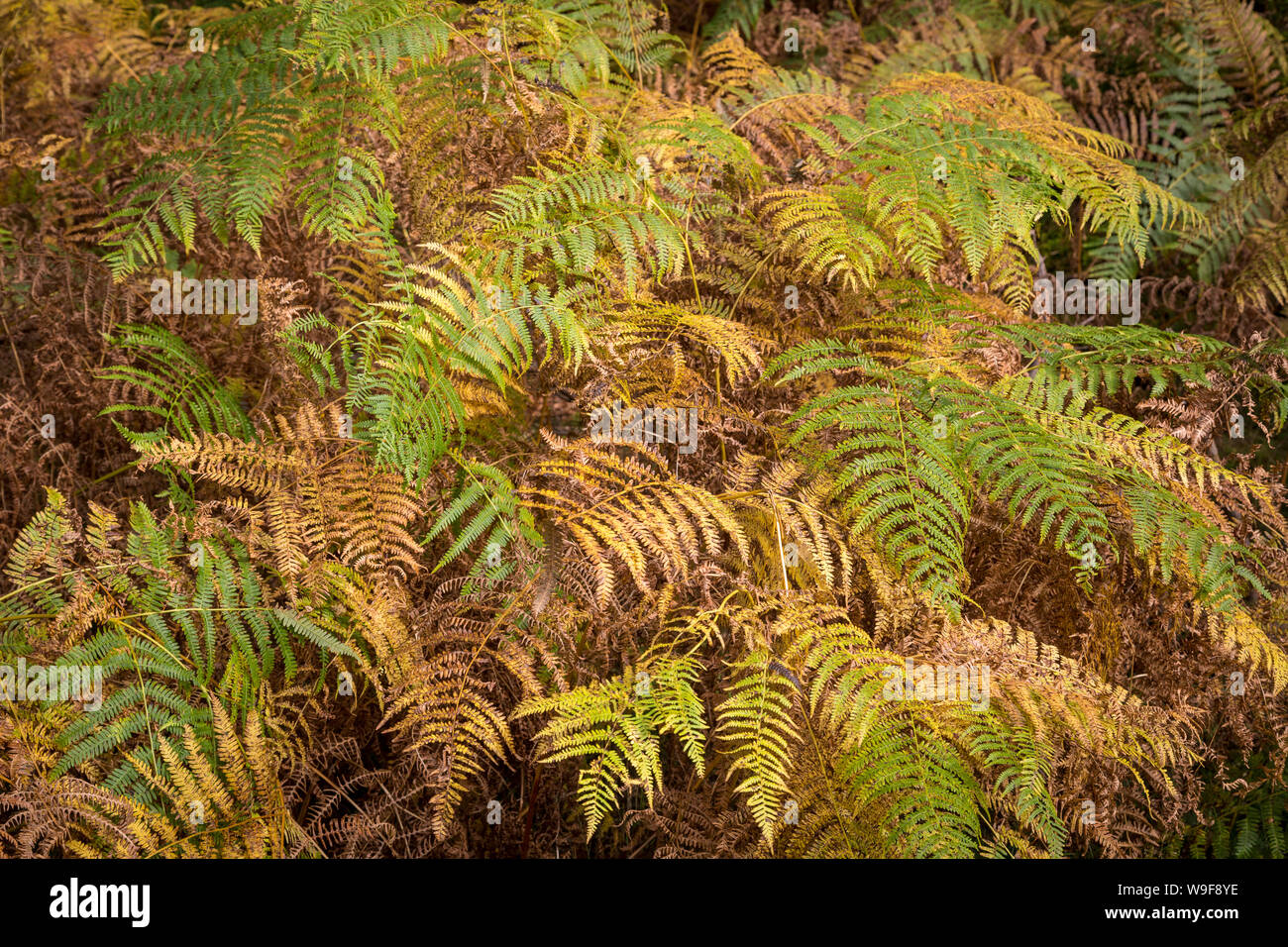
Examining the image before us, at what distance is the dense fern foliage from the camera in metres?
2.25

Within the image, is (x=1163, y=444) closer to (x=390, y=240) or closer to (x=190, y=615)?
(x=390, y=240)

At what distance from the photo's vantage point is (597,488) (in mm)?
2367

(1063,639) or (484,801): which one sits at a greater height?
(1063,639)

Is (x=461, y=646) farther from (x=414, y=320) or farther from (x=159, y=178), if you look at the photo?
(x=159, y=178)

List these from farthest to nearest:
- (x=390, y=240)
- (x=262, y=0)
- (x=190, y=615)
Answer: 1. (x=262, y=0)
2. (x=390, y=240)
3. (x=190, y=615)

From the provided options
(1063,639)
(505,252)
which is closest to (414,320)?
(505,252)

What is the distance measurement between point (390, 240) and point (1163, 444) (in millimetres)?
2113

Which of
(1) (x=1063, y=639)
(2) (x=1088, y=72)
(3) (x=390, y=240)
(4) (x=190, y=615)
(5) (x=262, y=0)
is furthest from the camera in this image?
(2) (x=1088, y=72)

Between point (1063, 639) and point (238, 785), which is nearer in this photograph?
point (238, 785)

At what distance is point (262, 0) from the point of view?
3.21 metres

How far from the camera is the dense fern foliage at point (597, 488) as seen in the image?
225 centimetres

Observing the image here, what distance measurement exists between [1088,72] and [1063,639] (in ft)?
8.72

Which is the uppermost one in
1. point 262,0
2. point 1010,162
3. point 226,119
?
point 262,0
